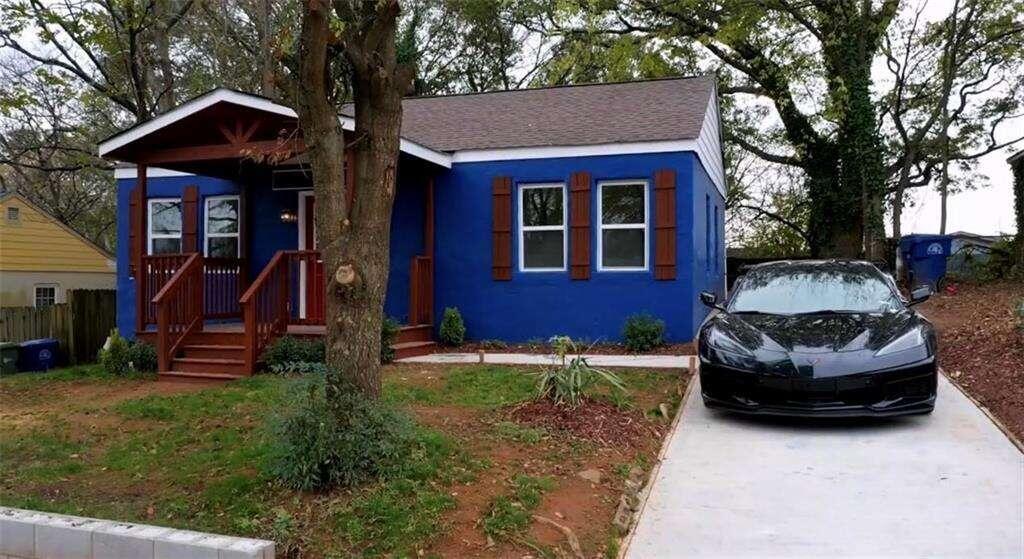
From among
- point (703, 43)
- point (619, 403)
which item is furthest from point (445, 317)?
point (703, 43)

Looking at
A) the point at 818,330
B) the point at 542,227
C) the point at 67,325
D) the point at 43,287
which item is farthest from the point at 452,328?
the point at 43,287

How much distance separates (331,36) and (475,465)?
2912 millimetres

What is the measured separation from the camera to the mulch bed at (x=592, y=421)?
5.59 meters

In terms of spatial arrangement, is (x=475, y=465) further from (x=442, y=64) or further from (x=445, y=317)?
(x=442, y=64)

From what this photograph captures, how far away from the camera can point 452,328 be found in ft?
37.3

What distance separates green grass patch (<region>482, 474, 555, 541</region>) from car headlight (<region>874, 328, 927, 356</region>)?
10.0 ft

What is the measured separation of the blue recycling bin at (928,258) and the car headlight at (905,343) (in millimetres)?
12676

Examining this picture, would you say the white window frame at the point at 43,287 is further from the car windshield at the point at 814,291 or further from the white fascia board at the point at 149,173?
the car windshield at the point at 814,291

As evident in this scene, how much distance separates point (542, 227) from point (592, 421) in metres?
6.08

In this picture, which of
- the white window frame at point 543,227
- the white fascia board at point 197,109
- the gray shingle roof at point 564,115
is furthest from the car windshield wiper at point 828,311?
the white fascia board at point 197,109

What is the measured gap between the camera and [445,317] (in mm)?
11492

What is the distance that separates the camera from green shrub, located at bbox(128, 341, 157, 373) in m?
9.92

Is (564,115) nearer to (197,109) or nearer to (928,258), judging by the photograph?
(197,109)

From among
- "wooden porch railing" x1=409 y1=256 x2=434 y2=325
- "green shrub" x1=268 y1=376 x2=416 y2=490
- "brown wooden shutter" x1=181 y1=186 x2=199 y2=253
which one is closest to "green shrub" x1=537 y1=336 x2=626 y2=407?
"green shrub" x1=268 y1=376 x2=416 y2=490
